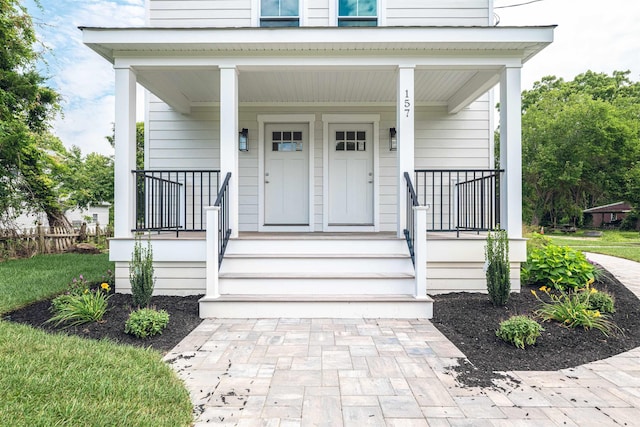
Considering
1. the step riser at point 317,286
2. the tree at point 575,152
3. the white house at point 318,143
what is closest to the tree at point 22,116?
the white house at point 318,143

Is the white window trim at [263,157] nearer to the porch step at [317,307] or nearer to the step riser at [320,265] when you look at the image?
the step riser at [320,265]

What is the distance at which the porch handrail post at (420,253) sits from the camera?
3748 mm

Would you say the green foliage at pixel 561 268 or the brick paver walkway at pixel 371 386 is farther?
the green foliage at pixel 561 268

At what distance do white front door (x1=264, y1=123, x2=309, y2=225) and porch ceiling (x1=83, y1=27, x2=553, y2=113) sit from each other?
1473 mm

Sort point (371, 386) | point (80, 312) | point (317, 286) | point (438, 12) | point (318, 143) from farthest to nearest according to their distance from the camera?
point (318, 143), point (438, 12), point (317, 286), point (80, 312), point (371, 386)

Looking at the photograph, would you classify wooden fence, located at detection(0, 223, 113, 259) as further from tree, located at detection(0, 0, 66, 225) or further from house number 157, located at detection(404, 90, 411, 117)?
house number 157, located at detection(404, 90, 411, 117)

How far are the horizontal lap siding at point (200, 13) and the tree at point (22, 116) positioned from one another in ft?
12.8

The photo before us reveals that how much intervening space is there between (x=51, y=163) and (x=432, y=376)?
1008 centimetres

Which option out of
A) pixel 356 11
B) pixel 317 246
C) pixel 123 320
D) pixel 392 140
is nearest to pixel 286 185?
pixel 392 140

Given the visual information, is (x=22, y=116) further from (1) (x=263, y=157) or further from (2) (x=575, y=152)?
(2) (x=575, y=152)

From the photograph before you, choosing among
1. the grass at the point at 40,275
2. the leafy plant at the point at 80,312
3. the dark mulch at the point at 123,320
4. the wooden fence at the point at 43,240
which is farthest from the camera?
the wooden fence at the point at 43,240

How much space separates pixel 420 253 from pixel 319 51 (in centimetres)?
266

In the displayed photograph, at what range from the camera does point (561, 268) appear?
14.8 ft

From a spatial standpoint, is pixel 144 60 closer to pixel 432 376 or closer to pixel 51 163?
pixel 432 376
